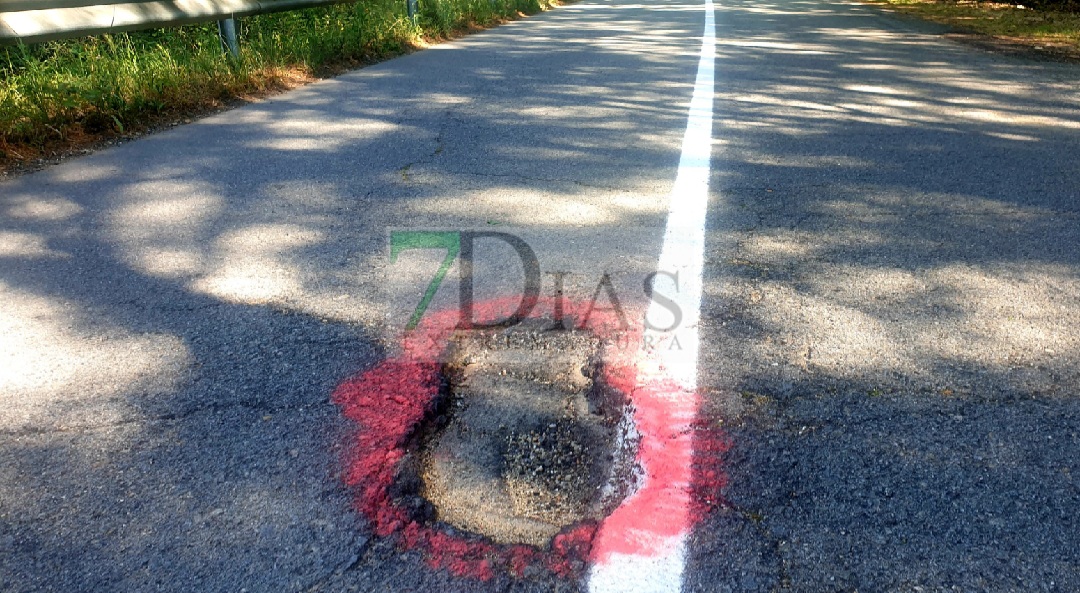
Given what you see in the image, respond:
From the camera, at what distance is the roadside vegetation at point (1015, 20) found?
10.9 metres

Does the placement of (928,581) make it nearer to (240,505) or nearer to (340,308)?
(240,505)

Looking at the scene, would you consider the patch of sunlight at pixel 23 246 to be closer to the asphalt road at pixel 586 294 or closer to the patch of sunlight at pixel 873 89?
the asphalt road at pixel 586 294

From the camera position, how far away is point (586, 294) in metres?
3.34

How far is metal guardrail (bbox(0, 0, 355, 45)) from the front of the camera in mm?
5988

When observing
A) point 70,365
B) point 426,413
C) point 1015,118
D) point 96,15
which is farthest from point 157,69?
point 1015,118

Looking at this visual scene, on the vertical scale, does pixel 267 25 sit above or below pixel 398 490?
above

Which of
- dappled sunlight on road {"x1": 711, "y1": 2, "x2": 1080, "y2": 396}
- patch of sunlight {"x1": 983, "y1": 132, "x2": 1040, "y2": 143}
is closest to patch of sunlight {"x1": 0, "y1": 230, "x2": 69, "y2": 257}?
dappled sunlight on road {"x1": 711, "y1": 2, "x2": 1080, "y2": 396}

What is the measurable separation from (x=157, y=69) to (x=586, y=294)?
509 cm

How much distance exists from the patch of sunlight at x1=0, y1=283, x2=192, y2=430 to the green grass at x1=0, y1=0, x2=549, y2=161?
2.81 m

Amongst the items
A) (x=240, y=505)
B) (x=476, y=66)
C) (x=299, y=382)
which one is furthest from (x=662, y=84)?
(x=240, y=505)

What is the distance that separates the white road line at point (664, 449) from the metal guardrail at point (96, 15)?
16.1 ft

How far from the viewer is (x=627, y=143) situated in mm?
5867

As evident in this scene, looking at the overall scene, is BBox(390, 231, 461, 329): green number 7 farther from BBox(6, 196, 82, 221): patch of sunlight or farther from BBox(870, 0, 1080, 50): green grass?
BBox(870, 0, 1080, 50): green grass

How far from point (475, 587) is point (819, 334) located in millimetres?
1708
